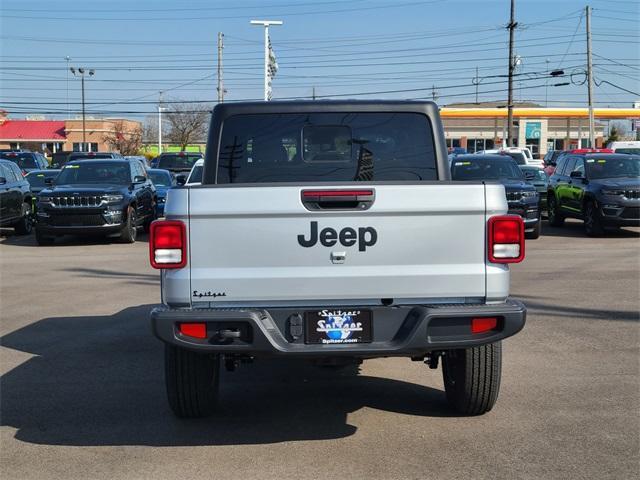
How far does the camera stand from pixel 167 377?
565 cm

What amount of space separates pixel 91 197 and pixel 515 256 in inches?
570

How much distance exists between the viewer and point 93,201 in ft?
59.7

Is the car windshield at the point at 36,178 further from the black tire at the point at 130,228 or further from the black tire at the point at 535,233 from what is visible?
the black tire at the point at 535,233

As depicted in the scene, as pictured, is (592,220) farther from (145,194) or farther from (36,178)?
(36,178)

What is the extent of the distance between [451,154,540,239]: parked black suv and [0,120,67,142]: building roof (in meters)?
82.8

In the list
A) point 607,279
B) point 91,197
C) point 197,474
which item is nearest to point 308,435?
point 197,474

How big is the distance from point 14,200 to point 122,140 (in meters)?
71.9

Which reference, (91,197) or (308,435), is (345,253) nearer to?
(308,435)

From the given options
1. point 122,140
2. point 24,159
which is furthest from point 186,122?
point 24,159

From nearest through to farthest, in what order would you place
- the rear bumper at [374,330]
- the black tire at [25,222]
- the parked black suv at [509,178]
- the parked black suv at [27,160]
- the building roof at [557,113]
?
the rear bumper at [374,330] < the parked black suv at [509,178] < the black tire at [25,222] < the parked black suv at [27,160] < the building roof at [557,113]

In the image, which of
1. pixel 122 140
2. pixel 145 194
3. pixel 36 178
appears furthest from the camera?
pixel 122 140

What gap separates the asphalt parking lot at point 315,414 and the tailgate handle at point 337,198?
149cm

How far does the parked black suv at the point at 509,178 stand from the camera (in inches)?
721

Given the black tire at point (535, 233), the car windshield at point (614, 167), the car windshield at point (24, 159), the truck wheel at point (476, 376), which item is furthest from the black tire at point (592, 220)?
the car windshield at point (24, 159)
